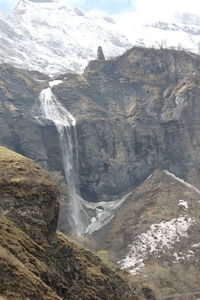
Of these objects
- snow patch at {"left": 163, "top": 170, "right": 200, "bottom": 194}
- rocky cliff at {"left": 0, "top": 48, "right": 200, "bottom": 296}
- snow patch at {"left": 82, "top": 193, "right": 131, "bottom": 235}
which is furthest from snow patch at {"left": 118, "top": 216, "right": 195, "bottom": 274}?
snow patch at {"left": 163, "top": 170, "right": 200, "bottom": 194}

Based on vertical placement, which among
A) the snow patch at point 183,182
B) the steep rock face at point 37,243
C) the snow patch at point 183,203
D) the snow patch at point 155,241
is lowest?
the snow patch at point 183,182

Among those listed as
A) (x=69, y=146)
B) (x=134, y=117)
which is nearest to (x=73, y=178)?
(x=69, y=146)

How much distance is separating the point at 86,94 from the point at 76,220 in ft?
130

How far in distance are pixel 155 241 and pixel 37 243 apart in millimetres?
52132

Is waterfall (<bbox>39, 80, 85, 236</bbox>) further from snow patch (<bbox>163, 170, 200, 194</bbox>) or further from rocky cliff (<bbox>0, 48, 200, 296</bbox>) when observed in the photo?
snow patch (<bbox>163, 170, 200, 194</bbox>)

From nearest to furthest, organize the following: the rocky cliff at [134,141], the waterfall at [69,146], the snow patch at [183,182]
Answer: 1. the rocky cliff at [134,141]
2. the waterfall at [69,146]
3. the snow patch at [183,182]

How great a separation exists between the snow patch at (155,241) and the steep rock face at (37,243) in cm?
4030

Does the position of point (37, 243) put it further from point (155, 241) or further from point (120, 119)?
point (120, 119)

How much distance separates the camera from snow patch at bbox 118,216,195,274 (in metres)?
61.3

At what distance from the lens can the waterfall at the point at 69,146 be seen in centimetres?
7806

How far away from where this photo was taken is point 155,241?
217 ft

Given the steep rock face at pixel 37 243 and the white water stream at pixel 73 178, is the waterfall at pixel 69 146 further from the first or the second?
the steep rock face at pixel 37 243

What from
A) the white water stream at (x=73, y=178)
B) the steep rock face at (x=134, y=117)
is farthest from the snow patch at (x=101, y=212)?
the steep rock face at (x=134, y=117)

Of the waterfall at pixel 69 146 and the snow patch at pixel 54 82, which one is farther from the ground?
the snow patch at pixel 54 82
